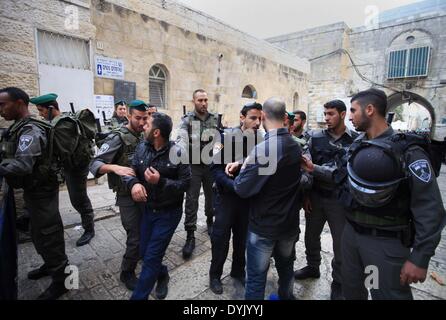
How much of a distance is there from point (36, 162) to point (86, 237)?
1.55m

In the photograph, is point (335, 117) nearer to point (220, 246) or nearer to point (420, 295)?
point (220, 246)

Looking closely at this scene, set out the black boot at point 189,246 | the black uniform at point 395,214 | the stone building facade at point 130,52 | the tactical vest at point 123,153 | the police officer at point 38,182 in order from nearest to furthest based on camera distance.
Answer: the black uniform at point 395,214, the police officer at point 38,182, the tactical vest at point 123,153, the black boot at point 189,246, the stone building facade at point 130,52

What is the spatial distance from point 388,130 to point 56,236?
3.14 metres

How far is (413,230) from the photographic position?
5.52 feet

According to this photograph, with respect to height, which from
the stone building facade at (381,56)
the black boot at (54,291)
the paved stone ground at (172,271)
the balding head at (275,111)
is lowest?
the paved stone ground at (172,271)

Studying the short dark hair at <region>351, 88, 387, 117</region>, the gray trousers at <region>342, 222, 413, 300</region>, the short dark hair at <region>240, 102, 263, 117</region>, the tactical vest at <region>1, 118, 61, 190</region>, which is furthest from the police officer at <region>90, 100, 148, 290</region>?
the short dark hair at <region>351, 88, 387, 117</region>

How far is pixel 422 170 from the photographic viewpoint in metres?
1.60

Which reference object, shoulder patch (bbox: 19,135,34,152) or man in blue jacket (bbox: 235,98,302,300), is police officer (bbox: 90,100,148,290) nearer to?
shoulder patch (bbox: 19,135,34,152)

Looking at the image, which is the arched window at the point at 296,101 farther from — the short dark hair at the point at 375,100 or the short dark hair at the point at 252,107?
the short dark hair at the point at 375,100

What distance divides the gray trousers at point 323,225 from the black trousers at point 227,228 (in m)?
0.76

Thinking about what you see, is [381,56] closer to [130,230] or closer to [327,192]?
[327,192]

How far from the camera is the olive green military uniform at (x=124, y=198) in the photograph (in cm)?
259

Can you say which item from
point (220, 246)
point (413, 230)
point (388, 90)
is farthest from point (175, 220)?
point (388, 90)

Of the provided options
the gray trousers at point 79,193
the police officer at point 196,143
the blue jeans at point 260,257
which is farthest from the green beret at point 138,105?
the blue jeans at point 260,257
